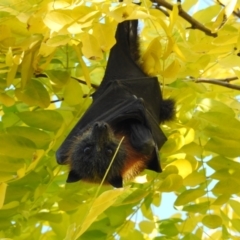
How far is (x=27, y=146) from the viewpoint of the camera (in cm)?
290

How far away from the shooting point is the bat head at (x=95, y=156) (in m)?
3.04

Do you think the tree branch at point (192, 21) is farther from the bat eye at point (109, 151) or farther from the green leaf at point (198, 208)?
the green leaf at point (198, 208)

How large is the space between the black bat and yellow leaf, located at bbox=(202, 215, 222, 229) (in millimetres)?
506

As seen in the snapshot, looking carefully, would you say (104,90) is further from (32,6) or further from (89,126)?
(32,6)

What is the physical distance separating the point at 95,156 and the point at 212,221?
29.4 inches

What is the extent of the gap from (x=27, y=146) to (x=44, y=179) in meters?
0.24

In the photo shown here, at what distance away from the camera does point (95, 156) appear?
316 centimetres

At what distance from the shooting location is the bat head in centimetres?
304

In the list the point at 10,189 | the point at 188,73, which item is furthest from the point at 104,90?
the point at 10,189

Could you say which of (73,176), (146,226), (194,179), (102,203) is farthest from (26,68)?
(146,226)

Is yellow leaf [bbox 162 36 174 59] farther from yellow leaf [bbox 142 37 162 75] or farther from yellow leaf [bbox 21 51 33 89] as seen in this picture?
yellow leaf [bbox 21 51 33 89]

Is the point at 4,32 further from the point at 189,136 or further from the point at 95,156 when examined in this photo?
the point at 189,136

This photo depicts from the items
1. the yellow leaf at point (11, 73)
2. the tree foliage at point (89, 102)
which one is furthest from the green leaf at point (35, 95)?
the yellow leaf at point (11, 73)

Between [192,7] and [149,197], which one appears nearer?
[149,197]
